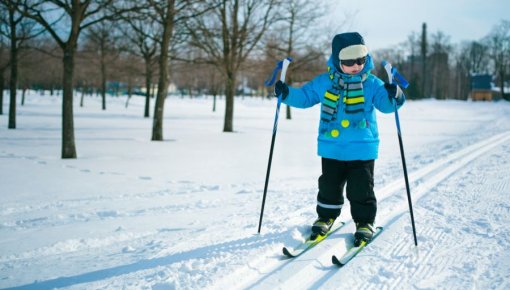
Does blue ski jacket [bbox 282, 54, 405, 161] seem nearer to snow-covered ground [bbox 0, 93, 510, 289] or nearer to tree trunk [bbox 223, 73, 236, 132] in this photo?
snow-covered ground [bbox 0, 93, 510, 289]

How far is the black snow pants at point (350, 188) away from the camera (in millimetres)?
3307

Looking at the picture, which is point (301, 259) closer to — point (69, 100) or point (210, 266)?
point (210, 266)

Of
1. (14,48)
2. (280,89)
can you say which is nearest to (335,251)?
(280,89)

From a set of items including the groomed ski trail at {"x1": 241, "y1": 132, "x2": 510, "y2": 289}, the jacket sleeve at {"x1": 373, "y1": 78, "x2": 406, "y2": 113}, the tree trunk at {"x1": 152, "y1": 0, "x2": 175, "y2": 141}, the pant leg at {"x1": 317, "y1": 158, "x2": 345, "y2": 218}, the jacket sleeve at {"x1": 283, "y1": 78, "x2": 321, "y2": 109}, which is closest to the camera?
the groomed ski trail at {"x1": 241, "y1": 132, "x2": 510, "y2": 289}

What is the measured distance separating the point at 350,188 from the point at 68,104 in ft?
26.1

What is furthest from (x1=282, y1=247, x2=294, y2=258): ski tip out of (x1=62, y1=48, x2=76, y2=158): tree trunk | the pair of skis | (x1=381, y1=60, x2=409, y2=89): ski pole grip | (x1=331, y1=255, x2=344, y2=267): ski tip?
(x1=62, y1=48, x2=76, y2=158): tree trunk

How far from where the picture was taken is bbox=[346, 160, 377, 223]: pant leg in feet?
10.8

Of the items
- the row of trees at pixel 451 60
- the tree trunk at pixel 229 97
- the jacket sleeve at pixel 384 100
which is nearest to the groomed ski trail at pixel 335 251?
the jacket sleeve at pixel 384 100

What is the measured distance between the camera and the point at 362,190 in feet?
10.8

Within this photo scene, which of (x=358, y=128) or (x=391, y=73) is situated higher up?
(x=391, y=73)

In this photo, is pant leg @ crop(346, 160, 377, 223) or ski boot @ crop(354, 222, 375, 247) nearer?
ski boot @ crop(354, 222, 375, 247)

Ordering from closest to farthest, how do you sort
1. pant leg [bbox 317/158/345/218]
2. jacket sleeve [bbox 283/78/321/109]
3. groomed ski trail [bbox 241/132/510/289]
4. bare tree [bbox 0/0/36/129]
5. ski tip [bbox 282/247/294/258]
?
groomed ski trail [bbox 241/132/510/289] < ski tip [bbox 282/247/294/258] < pant leg [bbox 317/158/345/218] < jacket sleeve [bbox 283/78/321/109] < bare tree [bbox 0/0/36/129]

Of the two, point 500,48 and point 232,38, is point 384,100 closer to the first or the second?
point 232,38

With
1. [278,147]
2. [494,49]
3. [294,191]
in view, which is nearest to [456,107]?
[494,49]
